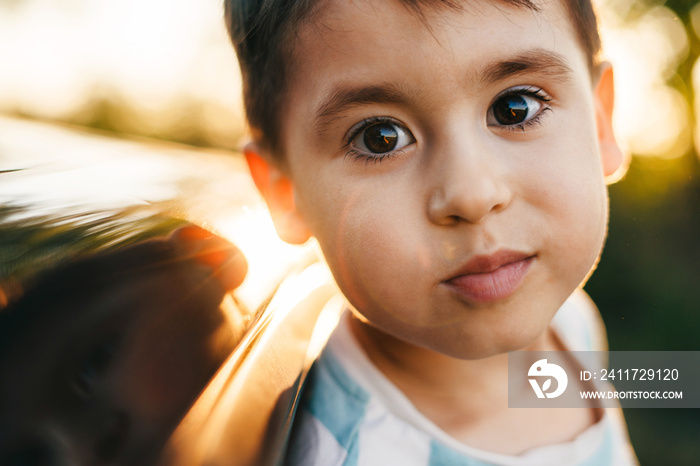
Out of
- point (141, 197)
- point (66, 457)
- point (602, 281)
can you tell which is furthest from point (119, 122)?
point (66, 457)

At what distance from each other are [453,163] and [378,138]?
0.56 feet

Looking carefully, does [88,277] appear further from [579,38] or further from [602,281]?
[602,281]

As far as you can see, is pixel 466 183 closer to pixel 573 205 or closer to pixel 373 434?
pixel 573 205

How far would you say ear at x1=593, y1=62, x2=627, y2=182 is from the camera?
1.11 meters

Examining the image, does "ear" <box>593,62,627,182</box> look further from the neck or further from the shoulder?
the shoulder

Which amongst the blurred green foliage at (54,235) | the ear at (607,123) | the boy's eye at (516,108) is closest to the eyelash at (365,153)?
the boy's eye at (516,108)

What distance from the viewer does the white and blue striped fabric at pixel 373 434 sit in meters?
0.95

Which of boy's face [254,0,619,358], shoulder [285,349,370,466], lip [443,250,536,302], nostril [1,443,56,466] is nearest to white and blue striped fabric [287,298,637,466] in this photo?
shoulder [285,349,370,466]

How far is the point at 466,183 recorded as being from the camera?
2.43ft

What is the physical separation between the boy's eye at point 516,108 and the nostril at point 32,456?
2.41 feet

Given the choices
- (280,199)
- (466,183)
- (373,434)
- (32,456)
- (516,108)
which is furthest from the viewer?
(280,199)

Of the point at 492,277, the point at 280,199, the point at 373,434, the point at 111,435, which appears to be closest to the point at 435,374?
the point at 373,434

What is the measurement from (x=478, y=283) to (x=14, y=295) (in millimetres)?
628

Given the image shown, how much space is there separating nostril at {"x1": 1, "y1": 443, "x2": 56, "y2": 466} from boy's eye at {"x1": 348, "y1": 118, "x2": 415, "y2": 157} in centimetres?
63
